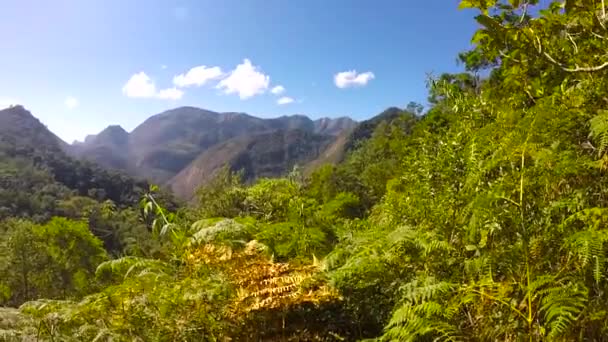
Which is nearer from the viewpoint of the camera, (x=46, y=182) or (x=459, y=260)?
(x=459, y=260)

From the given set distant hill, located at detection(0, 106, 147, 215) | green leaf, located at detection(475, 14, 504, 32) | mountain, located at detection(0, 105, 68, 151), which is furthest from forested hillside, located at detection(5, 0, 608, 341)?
mountain, located at detection(0, 105, 68, 151)

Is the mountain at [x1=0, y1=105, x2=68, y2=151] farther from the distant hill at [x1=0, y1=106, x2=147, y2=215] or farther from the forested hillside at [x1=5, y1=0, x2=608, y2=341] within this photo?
the forested hillside at [x1=5, y1=0, x2=608, y2=341]

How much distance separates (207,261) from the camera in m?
3.68

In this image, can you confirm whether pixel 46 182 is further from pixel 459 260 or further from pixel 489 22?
pixel 489 22

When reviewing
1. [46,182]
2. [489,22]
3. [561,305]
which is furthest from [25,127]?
[561,305]

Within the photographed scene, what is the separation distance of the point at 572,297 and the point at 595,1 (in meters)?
1.82

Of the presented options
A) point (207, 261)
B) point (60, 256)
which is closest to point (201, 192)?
point (60, 256)

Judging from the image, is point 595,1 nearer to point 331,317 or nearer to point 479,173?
point 479,173

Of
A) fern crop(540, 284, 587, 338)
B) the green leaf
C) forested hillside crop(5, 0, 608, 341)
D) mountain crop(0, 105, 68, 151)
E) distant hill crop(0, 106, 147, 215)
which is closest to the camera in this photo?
fern crop(540, 284, 587, 338)

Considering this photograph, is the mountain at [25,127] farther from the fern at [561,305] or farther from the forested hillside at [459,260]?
the fern at [561,305]

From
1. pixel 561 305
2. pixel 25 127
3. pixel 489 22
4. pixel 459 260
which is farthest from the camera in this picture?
pixel 25 127

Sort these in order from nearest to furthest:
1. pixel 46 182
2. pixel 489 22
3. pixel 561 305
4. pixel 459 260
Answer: pixel 561 305, pixel 489 22, pixel 459 260, pixel 46 182

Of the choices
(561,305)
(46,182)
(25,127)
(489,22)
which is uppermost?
(25,127)

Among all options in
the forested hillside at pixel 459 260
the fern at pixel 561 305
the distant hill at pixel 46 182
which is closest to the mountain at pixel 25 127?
the distant hill at pixel 46 182
